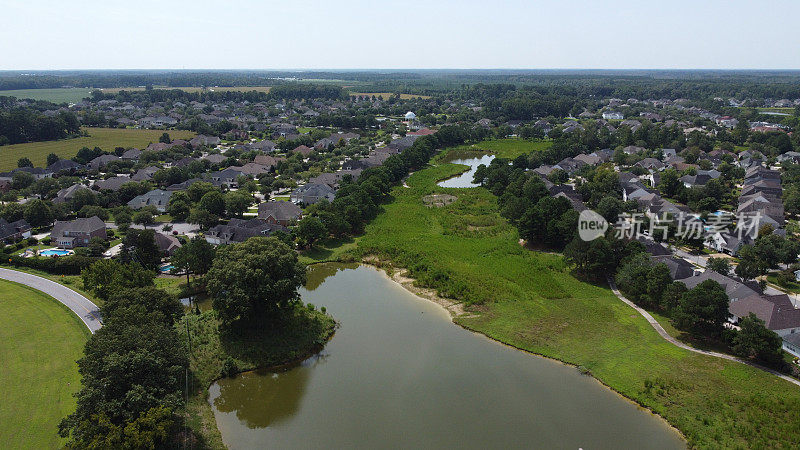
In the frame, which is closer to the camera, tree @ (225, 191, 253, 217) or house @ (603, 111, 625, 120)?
tree @ (225, 191, 253, 217)

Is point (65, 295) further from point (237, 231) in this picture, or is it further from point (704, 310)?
point (704, 310)

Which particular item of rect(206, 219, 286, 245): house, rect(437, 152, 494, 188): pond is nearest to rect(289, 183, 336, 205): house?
rect(206, 219, 286, 245): house

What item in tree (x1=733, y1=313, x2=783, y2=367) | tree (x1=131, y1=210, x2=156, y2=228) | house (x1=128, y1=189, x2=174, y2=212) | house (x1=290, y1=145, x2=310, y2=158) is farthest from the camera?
house (x1=290, y1=145, x2=310, y2=158)

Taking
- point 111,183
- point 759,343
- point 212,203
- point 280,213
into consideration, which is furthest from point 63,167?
point 759,343

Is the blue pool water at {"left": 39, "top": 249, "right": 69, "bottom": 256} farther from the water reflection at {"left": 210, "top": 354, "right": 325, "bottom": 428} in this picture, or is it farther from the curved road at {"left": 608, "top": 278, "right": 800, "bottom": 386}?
the curved road at {"left": 608, "top": 278, "right": 800, "bottom": 386}

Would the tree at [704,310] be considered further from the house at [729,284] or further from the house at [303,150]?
the house at [303,150]

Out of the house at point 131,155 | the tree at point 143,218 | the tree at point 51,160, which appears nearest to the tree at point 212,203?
the tree at point 143,218
